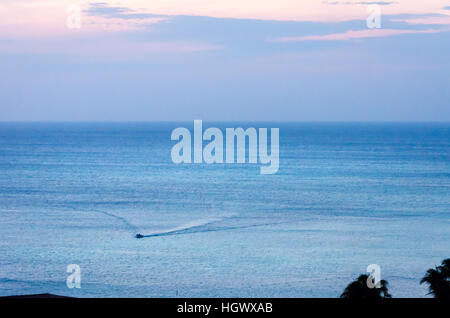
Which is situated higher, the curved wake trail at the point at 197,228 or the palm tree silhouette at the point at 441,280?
the curved wake trail at the point at 197,228

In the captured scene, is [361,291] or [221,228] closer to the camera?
[361,291]

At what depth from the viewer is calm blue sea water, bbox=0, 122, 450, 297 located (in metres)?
42.1

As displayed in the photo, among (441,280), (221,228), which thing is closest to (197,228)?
(221,228)

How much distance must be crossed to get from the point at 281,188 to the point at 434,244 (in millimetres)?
34371

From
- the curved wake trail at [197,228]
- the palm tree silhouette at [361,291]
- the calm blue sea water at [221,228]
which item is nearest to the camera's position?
the palm tree silhouette at [361,291]

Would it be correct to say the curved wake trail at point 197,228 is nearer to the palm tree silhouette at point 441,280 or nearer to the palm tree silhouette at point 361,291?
the palm tree silhouette at point 361,291

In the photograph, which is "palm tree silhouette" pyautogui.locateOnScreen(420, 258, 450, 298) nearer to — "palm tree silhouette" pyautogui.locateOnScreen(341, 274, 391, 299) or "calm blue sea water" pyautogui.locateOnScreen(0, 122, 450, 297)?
"palm tree silhouette" pyautogui.locateOnScreen(341, 274, 391, 299)

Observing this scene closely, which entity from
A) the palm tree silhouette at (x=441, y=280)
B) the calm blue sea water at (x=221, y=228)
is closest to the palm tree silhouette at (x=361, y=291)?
the palm tree silhouette at (x=441, y=280)

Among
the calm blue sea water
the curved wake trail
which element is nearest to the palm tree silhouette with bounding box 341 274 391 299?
the calm blue sea water

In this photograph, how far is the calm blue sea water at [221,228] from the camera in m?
42.1

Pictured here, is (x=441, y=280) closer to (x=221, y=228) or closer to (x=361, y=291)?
(x=361, y=291)

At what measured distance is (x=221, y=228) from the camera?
58.2m

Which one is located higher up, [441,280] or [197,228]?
[197,228]
